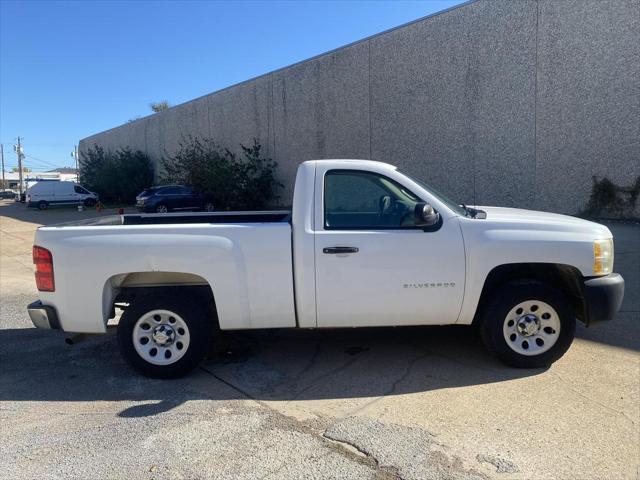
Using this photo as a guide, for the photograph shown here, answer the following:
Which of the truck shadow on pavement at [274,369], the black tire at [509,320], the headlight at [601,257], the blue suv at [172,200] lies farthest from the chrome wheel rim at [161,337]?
the blue suv at [172,200]

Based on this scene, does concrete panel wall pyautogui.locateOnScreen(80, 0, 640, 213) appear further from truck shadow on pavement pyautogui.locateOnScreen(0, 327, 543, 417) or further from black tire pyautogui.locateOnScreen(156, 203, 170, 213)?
truck shadow on pavement pyautogui.locateOnScreen(0, 327, 543, 417)

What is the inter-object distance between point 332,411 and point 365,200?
1.85 m

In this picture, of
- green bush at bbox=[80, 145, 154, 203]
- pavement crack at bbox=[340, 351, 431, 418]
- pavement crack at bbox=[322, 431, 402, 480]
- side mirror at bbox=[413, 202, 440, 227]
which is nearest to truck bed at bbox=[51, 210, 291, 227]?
side mirror at bbox=[413, 202, 440, 227]

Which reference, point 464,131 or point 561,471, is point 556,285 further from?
point 464,131

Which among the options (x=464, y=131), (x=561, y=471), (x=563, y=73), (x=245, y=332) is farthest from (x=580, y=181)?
(x=561, y=471)

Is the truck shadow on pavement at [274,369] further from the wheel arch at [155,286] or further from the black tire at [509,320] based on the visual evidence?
the wheel arch at [155,286]

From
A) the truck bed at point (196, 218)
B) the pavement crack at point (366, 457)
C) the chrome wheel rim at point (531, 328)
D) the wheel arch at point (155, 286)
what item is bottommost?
the pavement crack at point (366, 457)

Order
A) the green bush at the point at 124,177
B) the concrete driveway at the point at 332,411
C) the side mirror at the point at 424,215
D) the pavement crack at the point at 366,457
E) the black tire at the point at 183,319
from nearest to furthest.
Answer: the pavement crack at the point at 366,457 < the concrete driveway at the point at 332,411 < the side mirror at the point at 424,215 < the black tire at the point at 183,319 < the green bush at the point at 124,177

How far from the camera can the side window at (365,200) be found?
446cm

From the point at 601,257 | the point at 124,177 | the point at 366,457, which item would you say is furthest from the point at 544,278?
the point at 124,177

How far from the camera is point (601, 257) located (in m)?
4.41

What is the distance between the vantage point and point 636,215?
13.8 metres

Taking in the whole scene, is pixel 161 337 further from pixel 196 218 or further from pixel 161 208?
pixel 161 208

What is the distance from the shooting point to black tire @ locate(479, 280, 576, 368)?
4.44 meters
